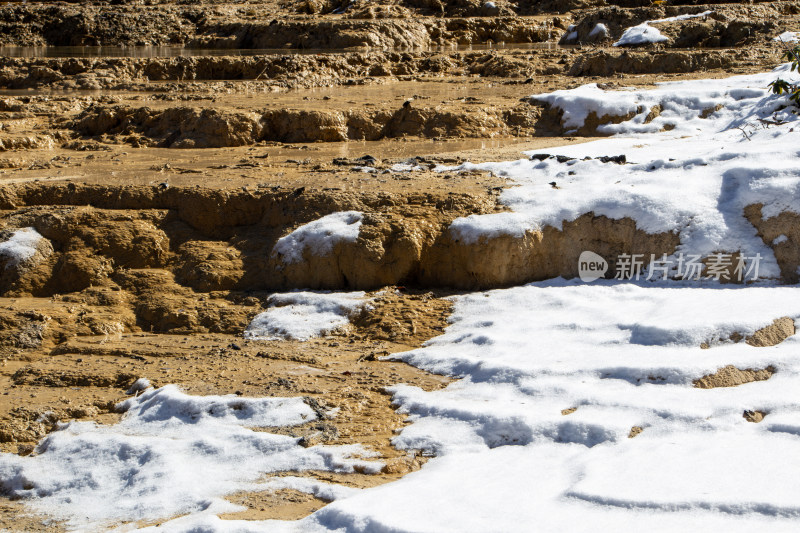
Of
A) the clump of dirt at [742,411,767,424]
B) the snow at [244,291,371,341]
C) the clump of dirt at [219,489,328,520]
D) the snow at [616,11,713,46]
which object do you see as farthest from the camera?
the snow at [616,11,713,46]

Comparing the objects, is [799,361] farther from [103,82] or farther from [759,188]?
[103,82]

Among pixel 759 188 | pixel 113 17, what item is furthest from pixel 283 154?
pixel 113 17

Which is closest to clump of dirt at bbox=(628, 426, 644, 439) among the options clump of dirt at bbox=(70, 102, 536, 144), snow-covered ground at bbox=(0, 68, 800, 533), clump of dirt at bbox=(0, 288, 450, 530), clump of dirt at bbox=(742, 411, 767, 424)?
snow-covered ground at bbox=(0, 68, 800, 533)

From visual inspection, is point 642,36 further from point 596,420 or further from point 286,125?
point 596,420

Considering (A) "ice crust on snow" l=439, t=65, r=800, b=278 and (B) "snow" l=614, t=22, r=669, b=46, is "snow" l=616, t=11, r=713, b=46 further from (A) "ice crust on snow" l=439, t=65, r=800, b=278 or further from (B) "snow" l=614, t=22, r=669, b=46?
(A) "ice crust on snow" l=439, t=65, r=800, b=278

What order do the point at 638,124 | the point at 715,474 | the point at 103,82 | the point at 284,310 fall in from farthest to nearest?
the point at 103,82 → the point at 638,124 → the point at 284,310 → the point at 715,474

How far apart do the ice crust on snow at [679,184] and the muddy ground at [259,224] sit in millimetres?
118

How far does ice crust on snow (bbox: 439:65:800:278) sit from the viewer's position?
603 cm

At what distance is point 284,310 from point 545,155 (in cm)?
286

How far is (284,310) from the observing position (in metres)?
6.10

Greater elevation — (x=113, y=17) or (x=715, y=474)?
(x=113, y=17)

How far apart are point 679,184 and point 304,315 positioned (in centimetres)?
310

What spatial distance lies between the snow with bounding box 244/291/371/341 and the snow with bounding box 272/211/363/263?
0.33 metres

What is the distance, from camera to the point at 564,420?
14.4 ft
